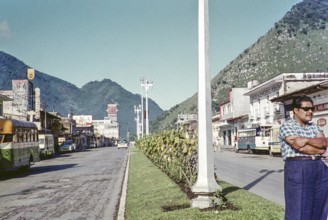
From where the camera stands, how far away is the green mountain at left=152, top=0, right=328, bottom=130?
120 meters

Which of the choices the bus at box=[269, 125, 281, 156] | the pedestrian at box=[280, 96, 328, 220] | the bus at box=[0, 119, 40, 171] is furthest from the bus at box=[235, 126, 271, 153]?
the pedestrian at box=[280, 96, 328, 220]

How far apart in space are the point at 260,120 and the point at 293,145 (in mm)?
45904

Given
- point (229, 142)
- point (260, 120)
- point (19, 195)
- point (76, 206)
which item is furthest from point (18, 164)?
point (229, 142)

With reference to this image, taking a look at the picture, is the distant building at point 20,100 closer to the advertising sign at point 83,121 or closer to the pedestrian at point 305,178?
the advertising sign at point 83,121

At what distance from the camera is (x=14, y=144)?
22312 millimetres

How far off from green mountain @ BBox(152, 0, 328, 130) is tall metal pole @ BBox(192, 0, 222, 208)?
354 ft

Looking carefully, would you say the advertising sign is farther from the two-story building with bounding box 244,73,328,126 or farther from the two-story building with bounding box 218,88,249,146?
the two-story building with bounding box 244,73,328,126

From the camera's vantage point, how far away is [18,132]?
922 inches

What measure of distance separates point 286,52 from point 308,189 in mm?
129836

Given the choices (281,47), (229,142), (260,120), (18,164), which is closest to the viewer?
(18,164)

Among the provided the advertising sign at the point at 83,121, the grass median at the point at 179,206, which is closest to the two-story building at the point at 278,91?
the grass median at the point at 179,206

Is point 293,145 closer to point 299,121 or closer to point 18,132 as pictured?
point 299,121

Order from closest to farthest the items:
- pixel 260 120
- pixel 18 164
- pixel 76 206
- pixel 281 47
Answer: pixel 76 206 < pixel 18 164 < pixel 260 120 < pixel 281 47

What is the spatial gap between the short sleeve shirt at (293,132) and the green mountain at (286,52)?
111130 mm
